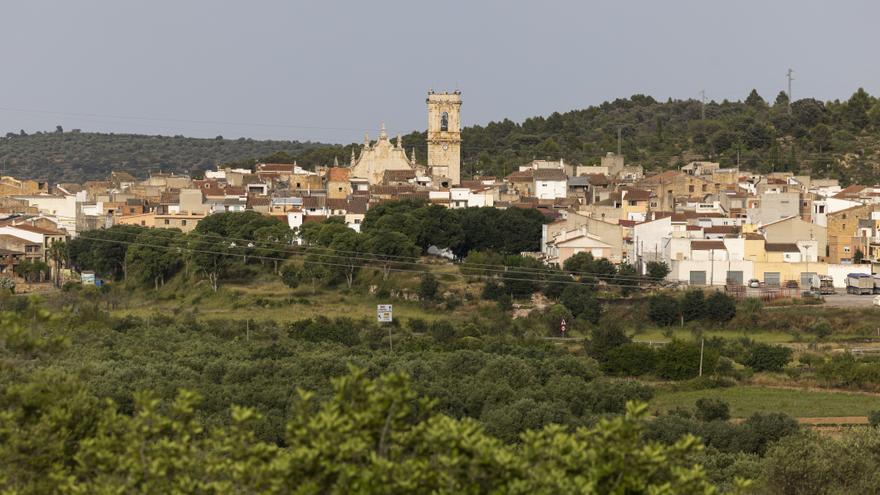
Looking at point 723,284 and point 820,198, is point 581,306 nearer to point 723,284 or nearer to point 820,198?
point 723,284

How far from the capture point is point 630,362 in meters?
33.8

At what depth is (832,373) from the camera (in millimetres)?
32500

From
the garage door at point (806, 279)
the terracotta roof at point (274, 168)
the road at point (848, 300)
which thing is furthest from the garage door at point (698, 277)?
the terracotta roof at point (274, 168)

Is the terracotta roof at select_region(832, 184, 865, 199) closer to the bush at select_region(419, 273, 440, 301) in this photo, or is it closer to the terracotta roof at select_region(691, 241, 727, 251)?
the terracotta roof at select_region(691, 241, 727, 251)

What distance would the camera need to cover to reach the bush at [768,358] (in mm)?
33938

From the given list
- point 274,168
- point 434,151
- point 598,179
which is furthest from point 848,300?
point 274,168

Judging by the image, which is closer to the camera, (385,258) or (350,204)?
(385,258)

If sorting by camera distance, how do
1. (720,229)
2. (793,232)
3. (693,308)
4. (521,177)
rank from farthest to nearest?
(521,177) < (720,229) < (793,232) < (693,308)

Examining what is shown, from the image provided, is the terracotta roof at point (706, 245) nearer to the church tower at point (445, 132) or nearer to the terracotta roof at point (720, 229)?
the terracotta roof at point (720, 229)

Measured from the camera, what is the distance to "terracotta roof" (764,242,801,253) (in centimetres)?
4467

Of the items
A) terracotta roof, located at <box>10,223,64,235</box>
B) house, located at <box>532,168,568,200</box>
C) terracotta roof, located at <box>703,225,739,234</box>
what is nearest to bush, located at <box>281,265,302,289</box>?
terracotta roof, located at <box>10,223,64,235</box>

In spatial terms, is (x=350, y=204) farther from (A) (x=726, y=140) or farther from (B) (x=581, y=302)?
(A) (x=726, y=140)

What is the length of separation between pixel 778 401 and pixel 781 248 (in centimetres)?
1460

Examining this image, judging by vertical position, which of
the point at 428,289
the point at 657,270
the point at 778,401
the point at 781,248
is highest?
the point at 781,248
